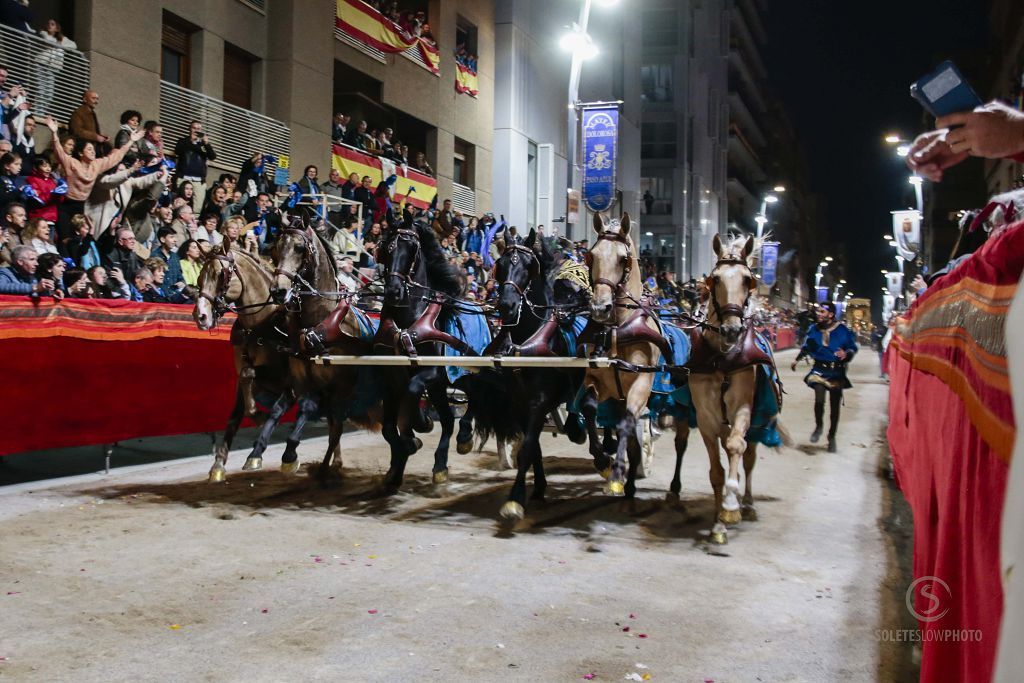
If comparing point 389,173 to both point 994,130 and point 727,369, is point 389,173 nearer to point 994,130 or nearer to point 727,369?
point 727,369

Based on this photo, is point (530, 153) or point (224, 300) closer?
point (224, 300)

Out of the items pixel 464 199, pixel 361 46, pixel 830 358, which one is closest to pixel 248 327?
pixel 830 358

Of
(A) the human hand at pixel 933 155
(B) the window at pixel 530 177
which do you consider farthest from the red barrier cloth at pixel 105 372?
(B) the window at pixel 530 177

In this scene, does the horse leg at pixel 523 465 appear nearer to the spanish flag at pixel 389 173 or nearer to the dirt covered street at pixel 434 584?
the dirt covered street at pixel 434 584

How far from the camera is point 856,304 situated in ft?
308

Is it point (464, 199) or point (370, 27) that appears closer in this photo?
point (370, 27)

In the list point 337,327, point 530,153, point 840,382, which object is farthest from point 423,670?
point 530,153

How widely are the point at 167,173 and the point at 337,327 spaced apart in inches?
245

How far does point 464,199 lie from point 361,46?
6196mm

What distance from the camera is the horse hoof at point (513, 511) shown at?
7441 millimetres

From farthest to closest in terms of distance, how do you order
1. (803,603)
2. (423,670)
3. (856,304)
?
1. (856,304)
2. (803,603)
3. (423,670)

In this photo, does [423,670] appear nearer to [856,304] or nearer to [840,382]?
[840,382]

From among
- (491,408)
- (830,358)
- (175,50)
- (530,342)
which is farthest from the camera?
(175,50)

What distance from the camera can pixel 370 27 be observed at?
21.8m
